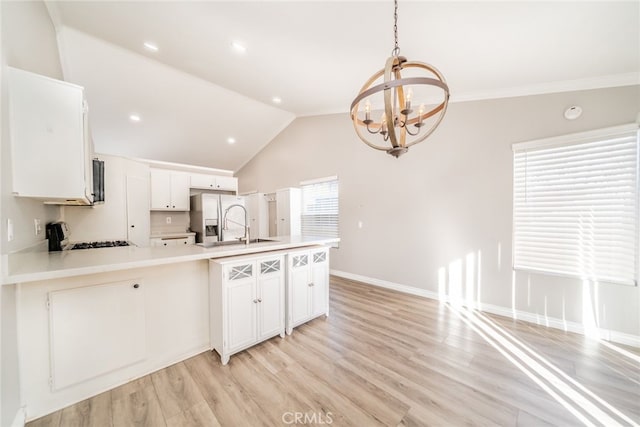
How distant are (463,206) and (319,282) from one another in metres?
2.24

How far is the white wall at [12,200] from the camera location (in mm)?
1179

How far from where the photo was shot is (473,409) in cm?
147

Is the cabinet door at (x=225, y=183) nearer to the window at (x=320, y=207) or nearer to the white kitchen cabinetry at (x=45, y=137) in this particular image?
the window at (x=320, y=207)

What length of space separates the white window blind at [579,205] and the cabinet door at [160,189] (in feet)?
18.4

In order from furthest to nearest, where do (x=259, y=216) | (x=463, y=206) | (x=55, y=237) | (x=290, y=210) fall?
(x=259, y=216) → (x=290, y=210) → (x=463, y=206) → (x=55, y=237)

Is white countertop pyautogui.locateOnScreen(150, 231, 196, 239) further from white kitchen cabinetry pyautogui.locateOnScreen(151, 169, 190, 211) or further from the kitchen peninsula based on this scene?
the kitchen peninsula

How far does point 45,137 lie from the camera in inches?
56.7

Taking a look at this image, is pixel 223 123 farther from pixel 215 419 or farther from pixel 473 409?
pixel 473 409

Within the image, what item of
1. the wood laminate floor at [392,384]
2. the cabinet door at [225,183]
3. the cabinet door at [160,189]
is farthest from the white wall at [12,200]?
the cabinet door at [225,183]

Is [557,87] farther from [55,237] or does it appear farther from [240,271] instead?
[55,237]

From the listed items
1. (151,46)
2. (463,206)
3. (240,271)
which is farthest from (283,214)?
(463,206)

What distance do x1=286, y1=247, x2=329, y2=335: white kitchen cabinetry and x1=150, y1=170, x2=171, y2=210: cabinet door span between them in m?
3.35

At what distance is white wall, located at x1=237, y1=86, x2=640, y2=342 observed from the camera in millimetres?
2326

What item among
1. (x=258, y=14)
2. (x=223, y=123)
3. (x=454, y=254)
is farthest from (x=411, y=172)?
(x=223, y=123)
